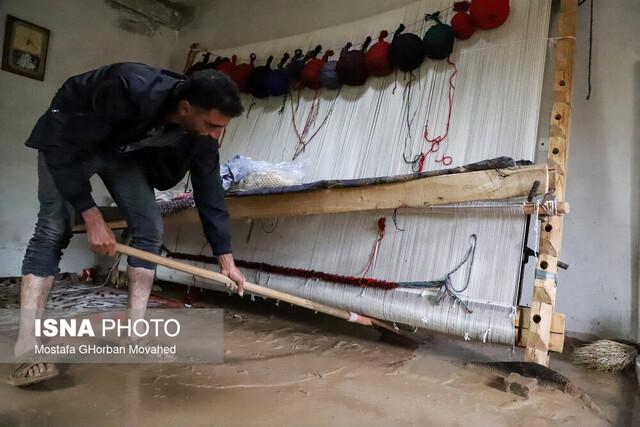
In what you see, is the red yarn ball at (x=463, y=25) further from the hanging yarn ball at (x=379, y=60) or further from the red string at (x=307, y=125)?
the red string at (x=307, y=125)

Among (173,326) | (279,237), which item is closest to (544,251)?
(279,237)

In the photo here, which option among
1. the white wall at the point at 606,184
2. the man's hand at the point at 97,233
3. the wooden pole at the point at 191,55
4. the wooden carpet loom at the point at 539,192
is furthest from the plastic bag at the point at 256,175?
the wooden pole at the point at 191,55

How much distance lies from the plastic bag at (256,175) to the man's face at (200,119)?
718mm

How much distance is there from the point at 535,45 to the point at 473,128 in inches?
15.3

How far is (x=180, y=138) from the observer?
127cm

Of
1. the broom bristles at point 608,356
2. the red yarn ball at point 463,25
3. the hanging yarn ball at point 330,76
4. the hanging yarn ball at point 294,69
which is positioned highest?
the red yarn ball at point 463,25

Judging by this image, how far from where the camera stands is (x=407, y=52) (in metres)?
1.98

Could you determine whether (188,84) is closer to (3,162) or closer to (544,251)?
(544,251)

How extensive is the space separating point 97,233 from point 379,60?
1.49 metres

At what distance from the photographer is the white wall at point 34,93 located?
2854 millimetres

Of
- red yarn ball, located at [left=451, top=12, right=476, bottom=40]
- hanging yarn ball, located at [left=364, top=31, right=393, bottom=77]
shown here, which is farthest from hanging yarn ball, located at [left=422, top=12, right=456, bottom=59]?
hanging yarn ball, located at [left=364, top=31, right=393, bottom=77]

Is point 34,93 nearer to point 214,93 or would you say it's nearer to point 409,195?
point 214,93

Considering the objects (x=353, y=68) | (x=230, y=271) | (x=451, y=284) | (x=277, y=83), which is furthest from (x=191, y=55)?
(x=451, y=284)

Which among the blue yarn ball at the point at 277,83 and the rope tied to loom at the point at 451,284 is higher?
the blue yarn ball at the point at 277,83
